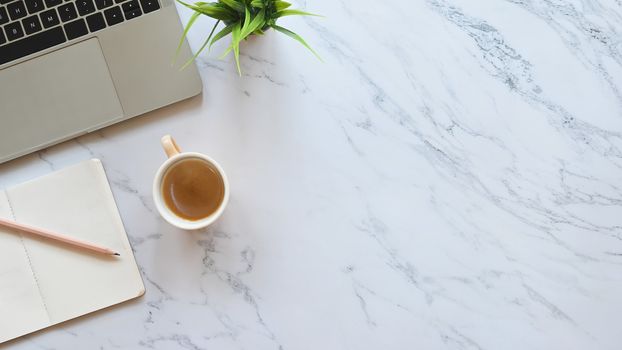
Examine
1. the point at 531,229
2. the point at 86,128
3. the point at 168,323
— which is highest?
the point at 531,229

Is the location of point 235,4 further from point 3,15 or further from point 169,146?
point 3,15

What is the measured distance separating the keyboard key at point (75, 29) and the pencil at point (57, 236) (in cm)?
23

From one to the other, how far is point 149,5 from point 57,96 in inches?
6.0

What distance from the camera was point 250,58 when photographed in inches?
28.9

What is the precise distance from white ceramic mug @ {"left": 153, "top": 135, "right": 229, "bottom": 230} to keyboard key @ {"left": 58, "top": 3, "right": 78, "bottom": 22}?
182mm

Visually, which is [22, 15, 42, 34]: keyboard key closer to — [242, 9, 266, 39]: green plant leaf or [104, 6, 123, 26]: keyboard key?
[104, 6, 123, 26]: keyboard key

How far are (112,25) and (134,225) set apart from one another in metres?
0.24

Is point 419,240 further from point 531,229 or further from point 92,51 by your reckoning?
point 92,51

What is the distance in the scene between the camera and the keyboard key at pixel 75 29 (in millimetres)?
689

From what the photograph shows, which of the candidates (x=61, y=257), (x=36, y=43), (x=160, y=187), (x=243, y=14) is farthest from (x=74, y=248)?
(x=243, y=14)

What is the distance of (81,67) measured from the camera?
0.70m

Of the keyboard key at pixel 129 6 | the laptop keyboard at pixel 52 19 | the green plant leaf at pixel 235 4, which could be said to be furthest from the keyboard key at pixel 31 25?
the green plant leaf at pixel 235 4

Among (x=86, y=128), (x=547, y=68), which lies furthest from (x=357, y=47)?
(x=86, y=128)

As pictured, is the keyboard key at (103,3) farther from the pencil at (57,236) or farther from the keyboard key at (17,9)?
the pencil at (57,236)
